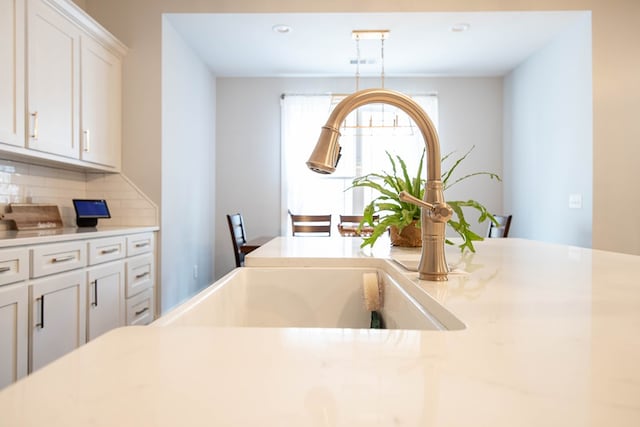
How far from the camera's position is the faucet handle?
2.41 feet

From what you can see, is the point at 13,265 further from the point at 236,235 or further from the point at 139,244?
the point at 236,235

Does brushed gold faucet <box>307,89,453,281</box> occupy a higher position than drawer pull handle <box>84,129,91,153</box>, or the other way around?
drawer pull handle <box>84,129,91,153</box>

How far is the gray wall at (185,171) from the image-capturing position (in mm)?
3555

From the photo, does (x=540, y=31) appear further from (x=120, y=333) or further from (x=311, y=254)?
(x=120, y=333)

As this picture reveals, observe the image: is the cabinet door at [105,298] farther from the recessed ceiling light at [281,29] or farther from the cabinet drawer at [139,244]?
the recessed ceiling light at [281,29]

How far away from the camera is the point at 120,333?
453 millimetres

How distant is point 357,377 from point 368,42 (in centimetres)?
421

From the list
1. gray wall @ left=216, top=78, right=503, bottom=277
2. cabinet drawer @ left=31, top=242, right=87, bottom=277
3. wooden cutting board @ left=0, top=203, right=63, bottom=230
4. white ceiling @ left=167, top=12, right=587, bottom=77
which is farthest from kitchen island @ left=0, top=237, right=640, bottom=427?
gray wall @ left=216, top=78, right=503, bottom=277

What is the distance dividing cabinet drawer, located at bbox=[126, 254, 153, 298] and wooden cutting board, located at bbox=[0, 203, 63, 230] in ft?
1.81

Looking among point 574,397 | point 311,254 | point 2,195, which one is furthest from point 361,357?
point 2,195

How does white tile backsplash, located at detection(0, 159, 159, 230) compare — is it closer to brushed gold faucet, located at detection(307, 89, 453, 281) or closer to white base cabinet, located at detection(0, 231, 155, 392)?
white base cabinet, located at detection(0, 231, 155, 392)

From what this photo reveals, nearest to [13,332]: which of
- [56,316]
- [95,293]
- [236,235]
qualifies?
[56,316]

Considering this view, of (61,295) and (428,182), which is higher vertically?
(428,182)

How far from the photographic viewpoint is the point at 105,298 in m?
2.56
